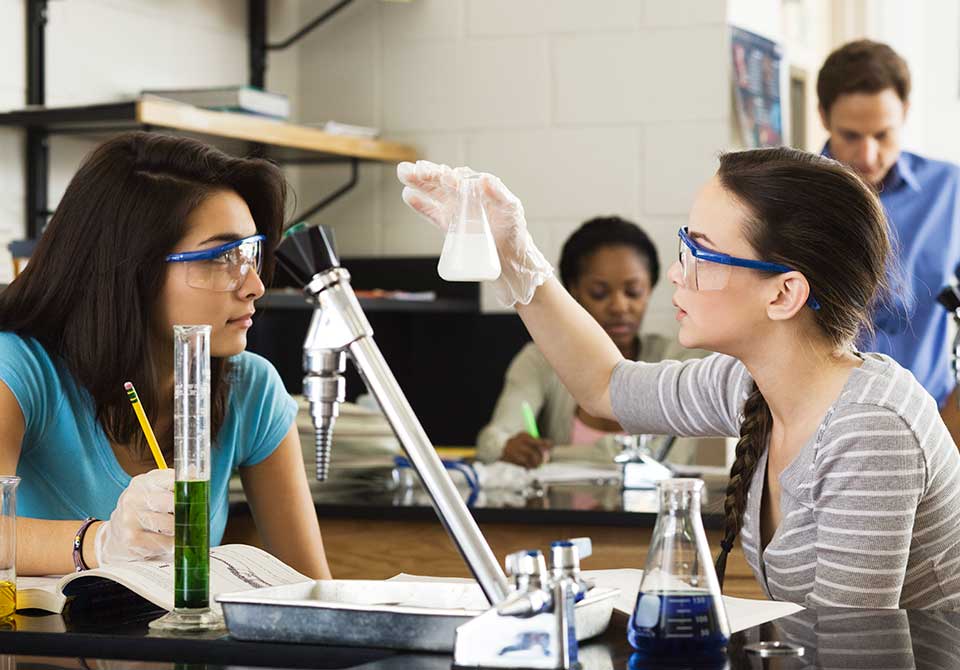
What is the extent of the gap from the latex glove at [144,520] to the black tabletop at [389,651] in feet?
0.35

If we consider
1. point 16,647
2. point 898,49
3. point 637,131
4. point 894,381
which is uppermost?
point 898,49

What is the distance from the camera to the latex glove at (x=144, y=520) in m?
1.34

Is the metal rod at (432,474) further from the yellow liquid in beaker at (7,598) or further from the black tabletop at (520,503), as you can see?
the black tabletop at (520,503)

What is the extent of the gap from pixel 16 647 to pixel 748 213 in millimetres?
943

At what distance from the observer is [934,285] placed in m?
3.18

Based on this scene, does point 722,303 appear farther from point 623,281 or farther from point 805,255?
point 623,281

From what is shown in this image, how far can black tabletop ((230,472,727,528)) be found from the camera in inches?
91.7

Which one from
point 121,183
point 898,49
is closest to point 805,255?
point 121,183

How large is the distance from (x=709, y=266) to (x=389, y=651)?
712mm

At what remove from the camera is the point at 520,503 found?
7.97ft

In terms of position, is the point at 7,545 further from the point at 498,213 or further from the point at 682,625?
the point at 498,213

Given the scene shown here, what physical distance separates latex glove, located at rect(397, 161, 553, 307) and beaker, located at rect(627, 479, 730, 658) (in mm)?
514

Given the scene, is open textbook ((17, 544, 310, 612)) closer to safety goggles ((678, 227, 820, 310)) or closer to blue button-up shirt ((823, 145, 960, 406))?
safety goggles ((678, 227, 820, 310))

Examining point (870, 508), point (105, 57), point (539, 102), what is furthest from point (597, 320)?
point (870, 508)
